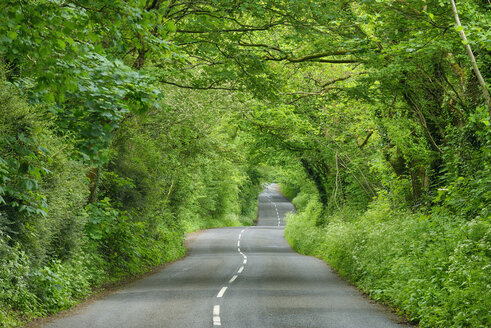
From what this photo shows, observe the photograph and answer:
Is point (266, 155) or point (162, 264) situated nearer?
point (162, 264)

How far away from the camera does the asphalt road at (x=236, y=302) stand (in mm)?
9664

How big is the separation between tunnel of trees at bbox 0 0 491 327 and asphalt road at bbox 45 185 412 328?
807 millimetres

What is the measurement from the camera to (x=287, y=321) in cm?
977

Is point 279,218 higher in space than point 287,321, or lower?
lower

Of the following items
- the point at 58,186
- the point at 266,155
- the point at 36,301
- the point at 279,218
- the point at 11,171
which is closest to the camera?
the point at 11,171

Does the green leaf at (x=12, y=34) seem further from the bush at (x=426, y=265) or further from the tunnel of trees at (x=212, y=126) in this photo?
the bush at (x=426, y=265)

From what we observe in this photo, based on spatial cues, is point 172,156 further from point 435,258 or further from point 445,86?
point 435,258

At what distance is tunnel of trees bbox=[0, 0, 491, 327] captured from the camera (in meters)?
7.93

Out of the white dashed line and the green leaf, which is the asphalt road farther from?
the green leaf

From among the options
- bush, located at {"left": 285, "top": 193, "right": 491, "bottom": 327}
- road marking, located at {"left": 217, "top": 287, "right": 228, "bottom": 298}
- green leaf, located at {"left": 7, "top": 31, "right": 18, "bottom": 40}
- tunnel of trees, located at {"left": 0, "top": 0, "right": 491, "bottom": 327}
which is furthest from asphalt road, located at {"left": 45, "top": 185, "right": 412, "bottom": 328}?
green leaf, located at {"left": 7, "top": 31, "right": 18, "bottom": 40}

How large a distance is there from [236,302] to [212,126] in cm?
1178

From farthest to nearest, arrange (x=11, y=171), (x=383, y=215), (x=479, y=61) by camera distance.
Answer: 1. (x=383, y=215)
2. (x=479, y=61)
3. (x=11, y=171)

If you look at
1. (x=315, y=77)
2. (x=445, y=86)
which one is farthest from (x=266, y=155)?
(x=445, y=86)

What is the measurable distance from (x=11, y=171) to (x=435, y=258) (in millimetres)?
8449
